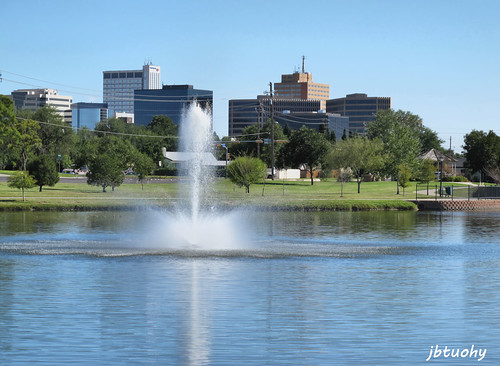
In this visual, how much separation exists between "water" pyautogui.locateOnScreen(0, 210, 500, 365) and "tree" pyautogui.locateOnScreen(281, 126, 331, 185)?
3398 inches

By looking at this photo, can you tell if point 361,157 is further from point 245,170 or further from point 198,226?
point 198,226

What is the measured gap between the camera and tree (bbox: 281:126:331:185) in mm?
130000

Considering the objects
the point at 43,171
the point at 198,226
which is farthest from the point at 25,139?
the point at 198,226

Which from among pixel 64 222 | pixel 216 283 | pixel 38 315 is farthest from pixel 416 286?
pixel 64 222

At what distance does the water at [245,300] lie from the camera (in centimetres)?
1689

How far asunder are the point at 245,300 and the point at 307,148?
10836 cm

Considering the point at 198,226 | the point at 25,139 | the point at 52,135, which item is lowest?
the point at 198,226

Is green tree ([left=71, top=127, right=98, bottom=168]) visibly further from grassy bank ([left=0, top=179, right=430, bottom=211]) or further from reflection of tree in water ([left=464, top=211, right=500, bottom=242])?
reflection of tree in water ([left=464, top=211, right=500, bottom=242])

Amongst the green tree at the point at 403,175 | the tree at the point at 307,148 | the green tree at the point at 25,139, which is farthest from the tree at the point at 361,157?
the green tree at the point at 25,139

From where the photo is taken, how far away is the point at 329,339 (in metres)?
18.0

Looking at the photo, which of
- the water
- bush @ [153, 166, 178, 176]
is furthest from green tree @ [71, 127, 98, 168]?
the water

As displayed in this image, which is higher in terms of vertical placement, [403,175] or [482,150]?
[482,150]

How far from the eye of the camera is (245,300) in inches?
909

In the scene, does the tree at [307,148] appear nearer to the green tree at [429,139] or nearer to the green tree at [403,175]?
the green tree at [403,175]
